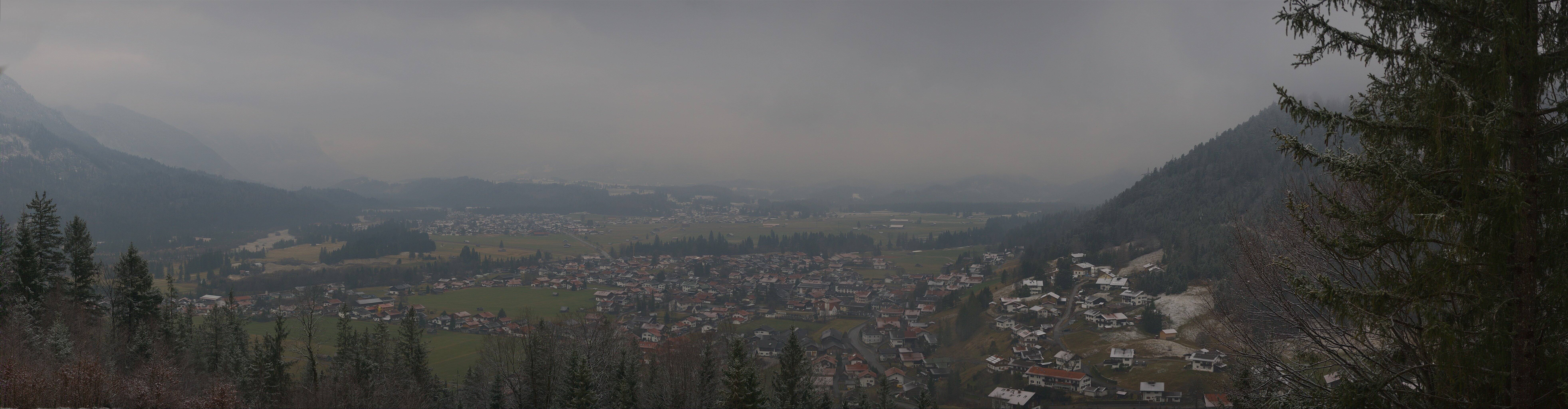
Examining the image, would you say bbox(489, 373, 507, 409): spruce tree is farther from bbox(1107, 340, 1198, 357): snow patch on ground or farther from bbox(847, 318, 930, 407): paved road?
bbox(1107, 340, 1198, 357): snow patch on ground

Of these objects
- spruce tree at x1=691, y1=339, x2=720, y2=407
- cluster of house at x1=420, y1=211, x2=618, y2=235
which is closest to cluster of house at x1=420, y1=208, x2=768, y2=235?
cluster of house at x1=420, y1=211, x2=618, y2=235

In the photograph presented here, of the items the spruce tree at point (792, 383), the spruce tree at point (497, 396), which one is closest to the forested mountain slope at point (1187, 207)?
the spruce tree at point (792, 383)

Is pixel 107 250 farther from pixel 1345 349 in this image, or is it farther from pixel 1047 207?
pixel 1047 207

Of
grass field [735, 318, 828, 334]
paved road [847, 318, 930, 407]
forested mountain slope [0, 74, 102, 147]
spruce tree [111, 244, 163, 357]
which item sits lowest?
paved road [847, 318, 930, 407]

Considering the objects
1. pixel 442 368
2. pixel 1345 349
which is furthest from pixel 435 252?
pixel 1345 349

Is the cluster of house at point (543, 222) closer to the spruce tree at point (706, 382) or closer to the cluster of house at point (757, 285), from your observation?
the cluster of house at point (757, 285)

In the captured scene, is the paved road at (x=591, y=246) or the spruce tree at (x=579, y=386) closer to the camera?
the spruce tree at (x=579, y=386)
